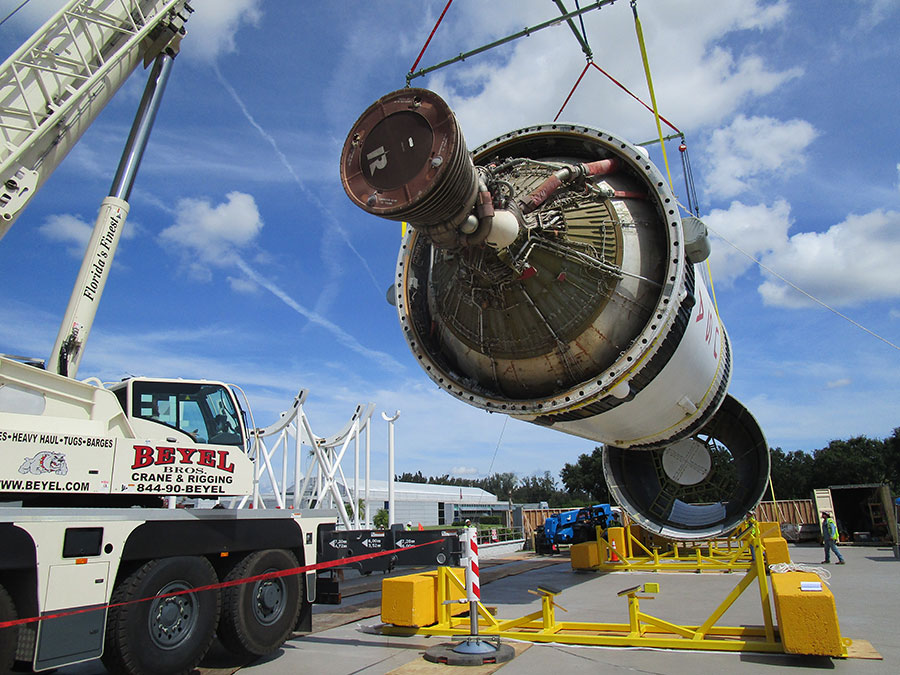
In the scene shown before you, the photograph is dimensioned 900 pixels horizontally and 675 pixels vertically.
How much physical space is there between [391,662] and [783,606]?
355 cm

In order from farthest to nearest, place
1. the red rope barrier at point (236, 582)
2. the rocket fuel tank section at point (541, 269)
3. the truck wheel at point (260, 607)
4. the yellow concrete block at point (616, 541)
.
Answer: the yellow concrete block at point (616, 541)
the truck wheel at point (260, 607)
the rocket fuel tank section at point (541, 269)
the red rope barrier at point (236, 582)

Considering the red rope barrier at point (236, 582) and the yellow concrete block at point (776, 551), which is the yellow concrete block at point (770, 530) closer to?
the yellow concrete block at point (776, 551)

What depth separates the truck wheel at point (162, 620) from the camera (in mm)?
4648

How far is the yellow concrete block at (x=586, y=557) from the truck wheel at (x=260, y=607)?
811 cm

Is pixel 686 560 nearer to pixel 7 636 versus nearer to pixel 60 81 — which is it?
pixel 7 636

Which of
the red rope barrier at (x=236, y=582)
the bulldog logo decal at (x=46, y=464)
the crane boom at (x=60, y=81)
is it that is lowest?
the red rope barrier at (x=236, y=582)

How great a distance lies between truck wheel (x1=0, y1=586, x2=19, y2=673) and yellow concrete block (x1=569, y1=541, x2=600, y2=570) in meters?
10.8

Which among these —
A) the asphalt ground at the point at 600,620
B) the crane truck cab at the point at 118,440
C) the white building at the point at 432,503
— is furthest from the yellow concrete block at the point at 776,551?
the white building at the point at 432,503

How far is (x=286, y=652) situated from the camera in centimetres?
630

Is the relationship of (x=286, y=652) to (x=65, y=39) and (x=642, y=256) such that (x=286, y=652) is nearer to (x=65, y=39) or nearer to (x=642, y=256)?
(x=642, y=256)

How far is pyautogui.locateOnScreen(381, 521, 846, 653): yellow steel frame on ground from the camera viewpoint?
5711 mm

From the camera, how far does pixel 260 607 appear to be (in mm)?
5930

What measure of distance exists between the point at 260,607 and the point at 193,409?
6.77 ft

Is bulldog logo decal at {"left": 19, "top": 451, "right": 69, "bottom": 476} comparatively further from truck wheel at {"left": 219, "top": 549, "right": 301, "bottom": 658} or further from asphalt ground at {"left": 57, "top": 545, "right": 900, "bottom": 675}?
asphalt ground at {"left": 57, "top": 545, "right": 900, "bottom": 675}
